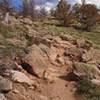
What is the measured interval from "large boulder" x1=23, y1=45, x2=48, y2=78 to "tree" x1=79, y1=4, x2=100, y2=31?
7.49m

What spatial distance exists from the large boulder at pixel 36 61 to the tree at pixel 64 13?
7660 mm

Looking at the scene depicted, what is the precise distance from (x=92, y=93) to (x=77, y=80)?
0.85 meters

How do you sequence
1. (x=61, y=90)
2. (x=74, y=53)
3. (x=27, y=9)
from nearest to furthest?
(x=61, y=90), (x=74, y=53), (x=27, y=9)

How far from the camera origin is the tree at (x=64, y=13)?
1989 centimetres

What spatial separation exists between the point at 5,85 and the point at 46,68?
2.22 meters

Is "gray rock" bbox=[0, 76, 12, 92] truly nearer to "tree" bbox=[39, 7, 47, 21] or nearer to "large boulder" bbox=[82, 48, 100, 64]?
"large boulder" bbox=[82, 48, 100, 64]

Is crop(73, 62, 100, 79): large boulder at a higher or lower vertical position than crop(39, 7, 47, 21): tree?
lower

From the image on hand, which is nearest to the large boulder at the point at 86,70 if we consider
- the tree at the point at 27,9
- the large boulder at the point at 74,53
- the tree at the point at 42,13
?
the large boulder at the point at 74,53

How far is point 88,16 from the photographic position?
2008 cm

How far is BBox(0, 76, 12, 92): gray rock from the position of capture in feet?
33.1

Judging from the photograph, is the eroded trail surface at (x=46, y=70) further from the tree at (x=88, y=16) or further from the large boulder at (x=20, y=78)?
the tree at (x=88, y=16)

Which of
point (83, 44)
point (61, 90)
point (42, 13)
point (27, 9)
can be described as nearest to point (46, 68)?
point (61, 90)

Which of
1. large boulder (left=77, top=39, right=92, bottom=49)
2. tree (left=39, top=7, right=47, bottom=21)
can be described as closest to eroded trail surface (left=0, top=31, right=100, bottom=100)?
large boulder (left=77, top=39, right=92, bottom=49)

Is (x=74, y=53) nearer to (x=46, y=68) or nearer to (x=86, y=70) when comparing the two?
(x=46, y=68)
